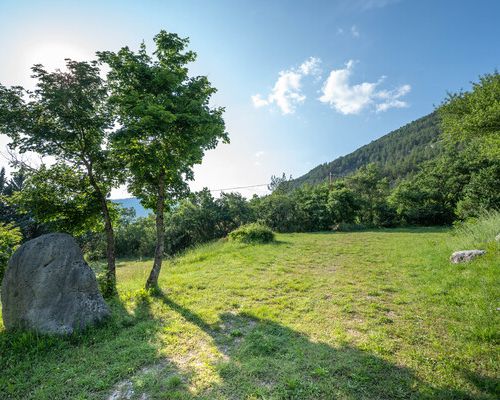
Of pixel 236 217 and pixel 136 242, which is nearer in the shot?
pixel 236 217

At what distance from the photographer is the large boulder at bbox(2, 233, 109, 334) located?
536cm

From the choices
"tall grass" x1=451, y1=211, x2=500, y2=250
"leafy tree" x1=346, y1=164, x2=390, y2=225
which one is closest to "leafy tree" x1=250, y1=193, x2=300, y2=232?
"leafy tree" x1=346, y1=164, x2=390, y2=225

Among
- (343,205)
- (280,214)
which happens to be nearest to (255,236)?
(280,214)

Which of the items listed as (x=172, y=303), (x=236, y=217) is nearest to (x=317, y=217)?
(x=236, y=217)

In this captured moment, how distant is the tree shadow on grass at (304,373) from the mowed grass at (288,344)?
0.7 inches

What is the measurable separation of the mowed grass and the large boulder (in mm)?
318

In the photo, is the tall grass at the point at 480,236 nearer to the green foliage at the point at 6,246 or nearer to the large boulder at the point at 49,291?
the large boulder at the point at 49,291

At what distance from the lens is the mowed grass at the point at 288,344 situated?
11.3ft

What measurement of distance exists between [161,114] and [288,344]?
6228 mm

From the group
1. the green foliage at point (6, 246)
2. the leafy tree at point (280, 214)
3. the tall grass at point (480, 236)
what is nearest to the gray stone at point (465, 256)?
the tall grass at point (480, 236)

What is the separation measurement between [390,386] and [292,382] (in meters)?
1.27

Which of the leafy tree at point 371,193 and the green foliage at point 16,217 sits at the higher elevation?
the green foliage at point 16,217

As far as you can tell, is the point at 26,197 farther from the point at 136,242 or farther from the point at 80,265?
the point at 136,242

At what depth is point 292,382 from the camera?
3453 millimetres
